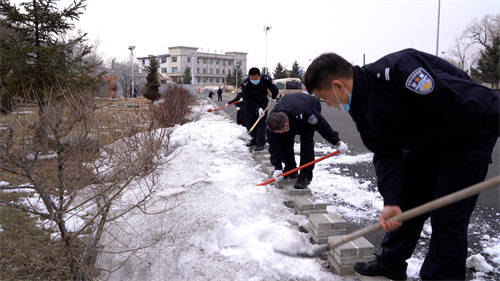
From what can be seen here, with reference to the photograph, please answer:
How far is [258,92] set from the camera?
6391mm

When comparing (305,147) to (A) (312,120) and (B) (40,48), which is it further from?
(B) (40,48)

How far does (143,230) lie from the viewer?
3174 millimetres

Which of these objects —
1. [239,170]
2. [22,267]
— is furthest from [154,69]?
[22,267]

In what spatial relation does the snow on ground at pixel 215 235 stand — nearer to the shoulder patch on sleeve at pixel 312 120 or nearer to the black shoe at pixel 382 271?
the black shoe at pixel 382 271

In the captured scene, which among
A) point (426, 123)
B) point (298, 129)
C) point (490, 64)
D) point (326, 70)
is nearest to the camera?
point (426, 123)

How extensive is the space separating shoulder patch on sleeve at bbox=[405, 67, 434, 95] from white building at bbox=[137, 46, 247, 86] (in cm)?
7812

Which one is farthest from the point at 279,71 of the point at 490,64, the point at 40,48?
the point at 40,48

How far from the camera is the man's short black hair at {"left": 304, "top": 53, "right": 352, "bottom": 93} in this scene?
6.03ft

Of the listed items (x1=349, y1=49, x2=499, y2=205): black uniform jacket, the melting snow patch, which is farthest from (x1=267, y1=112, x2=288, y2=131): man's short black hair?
the melting snow patch

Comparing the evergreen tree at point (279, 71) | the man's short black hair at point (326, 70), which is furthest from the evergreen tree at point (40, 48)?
the evergreen tree at point (279, 71)

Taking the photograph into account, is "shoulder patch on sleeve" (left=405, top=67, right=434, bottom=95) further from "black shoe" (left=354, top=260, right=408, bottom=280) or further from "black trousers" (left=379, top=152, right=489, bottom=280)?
"black shoe" (left=354, top=260, right=408, bottom=280)

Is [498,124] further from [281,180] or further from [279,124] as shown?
[281,180]

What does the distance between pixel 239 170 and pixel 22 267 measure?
285 cm

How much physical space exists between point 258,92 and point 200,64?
268 ft
